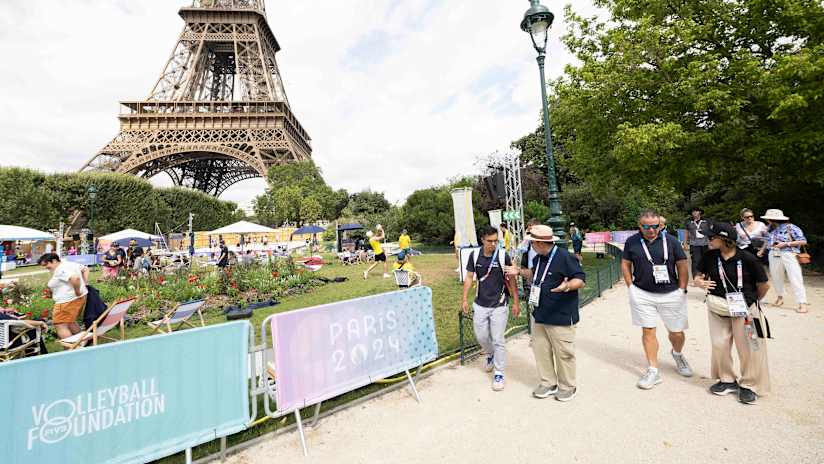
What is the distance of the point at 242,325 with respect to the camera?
301cm

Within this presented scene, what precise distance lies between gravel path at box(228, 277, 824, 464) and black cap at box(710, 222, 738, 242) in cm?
154

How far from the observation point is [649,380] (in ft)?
12.4

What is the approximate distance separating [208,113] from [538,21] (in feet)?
150

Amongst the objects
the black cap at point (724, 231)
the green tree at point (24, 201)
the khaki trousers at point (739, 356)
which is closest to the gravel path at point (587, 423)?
the khaki trousers at point (739, 356)

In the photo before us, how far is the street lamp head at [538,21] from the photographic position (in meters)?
6.73

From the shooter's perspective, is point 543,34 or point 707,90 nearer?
point 543,34

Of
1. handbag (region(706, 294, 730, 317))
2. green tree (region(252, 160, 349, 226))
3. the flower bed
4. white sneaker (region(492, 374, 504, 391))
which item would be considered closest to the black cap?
handbag (region(706, 294, 730, 317))

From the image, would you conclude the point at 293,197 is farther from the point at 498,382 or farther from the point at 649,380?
the point at 649,380

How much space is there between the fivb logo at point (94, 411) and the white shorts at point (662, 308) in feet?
14.7

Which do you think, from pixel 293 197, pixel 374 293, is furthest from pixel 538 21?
pixel 293 197

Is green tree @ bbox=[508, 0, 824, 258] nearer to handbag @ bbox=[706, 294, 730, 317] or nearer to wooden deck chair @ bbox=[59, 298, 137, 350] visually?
handbag @ bbox=[706, 294, 730, 317]

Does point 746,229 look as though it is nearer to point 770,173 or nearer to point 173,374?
point 770,173

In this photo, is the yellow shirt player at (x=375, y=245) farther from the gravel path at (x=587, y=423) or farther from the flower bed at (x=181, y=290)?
the gravel path at (x=587, y=423)

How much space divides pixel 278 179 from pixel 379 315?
42.4 m
